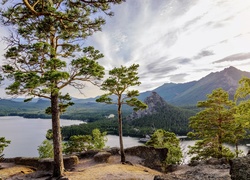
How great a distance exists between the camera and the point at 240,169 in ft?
18.4

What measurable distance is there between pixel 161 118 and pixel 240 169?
147901 millimetres

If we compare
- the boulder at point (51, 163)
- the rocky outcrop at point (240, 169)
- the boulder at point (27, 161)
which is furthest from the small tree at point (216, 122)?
the boulder at point (27, 161)

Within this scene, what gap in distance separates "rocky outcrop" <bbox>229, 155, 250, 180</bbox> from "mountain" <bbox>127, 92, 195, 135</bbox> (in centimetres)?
11054

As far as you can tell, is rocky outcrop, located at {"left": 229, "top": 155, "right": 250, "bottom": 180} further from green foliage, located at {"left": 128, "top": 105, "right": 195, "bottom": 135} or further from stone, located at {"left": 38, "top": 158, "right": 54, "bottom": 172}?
green foliage, located at {"left": 128, "top": 105, "right": 195, "bottom": 135}

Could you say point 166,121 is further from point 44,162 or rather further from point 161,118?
point 44,162

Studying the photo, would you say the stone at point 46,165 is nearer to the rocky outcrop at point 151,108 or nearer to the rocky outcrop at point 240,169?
the rocky outcrop at point 240,169

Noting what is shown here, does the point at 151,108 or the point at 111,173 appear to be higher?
the point at 151,108

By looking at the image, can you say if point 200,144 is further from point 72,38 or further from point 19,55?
point 19,55

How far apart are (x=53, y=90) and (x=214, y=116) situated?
16.6 m

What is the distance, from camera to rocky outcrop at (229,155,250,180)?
5.44 m

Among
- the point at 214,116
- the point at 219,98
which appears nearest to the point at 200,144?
the point at 214,116

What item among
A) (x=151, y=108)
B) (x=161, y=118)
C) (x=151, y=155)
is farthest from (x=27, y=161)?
(x=151, y=108)

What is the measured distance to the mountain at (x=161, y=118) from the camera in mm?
125963

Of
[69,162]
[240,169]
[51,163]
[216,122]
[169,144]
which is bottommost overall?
[169,144]
